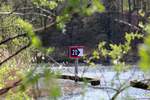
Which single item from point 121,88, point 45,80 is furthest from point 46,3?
point 45,80

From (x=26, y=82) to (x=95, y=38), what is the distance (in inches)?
1881

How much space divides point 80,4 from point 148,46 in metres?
0.34

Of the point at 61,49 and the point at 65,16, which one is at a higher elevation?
the point at 65,16

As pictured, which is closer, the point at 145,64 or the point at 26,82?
the point at 145,64

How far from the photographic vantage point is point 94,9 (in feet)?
3.38

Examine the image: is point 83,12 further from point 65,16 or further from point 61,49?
point 61,49

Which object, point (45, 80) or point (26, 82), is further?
point (26, 82)

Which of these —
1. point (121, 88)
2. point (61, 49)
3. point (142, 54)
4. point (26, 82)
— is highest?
point (142, 54)

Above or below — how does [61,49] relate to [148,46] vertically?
below

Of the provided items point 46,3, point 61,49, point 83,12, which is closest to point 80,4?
point 83,12

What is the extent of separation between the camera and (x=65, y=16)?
4.25 ft

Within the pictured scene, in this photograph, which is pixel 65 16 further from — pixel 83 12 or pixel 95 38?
pixel 95 38

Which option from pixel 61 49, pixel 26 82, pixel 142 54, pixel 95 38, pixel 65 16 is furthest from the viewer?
pixel 95 38

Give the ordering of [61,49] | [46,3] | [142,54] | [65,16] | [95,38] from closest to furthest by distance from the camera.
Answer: [142,54] → [65,16] → [46,3] → [61,49] → [95,38]
